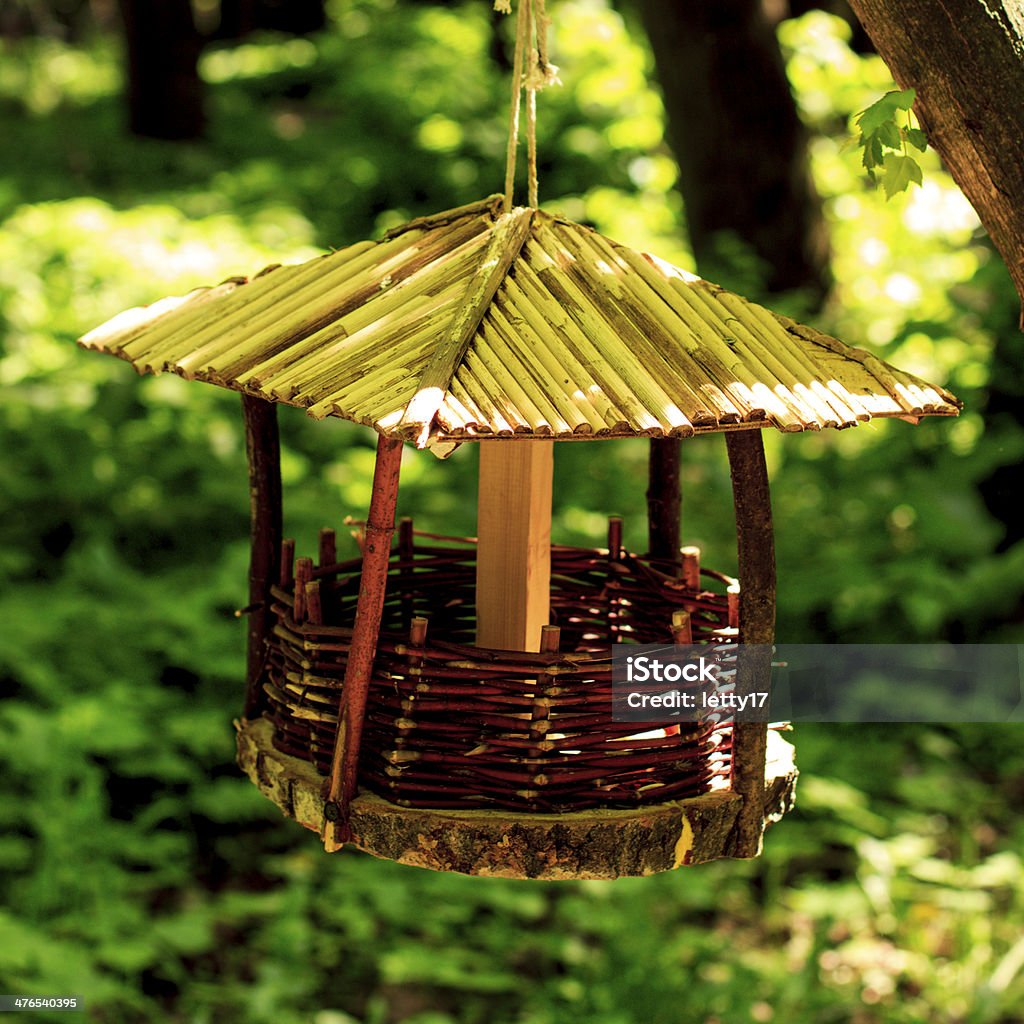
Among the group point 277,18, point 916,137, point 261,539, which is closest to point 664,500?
point 261,539

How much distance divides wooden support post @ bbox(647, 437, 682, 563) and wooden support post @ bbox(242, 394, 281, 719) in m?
0.67

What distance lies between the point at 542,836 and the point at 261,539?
761mm

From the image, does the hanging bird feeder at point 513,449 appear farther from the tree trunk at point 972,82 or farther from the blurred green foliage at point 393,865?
the blurred green foliage at point 393,865

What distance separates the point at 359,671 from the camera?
5.51ft

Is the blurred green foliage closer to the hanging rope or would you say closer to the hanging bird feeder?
the hanging bird feeder

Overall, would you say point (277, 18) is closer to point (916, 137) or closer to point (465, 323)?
point (916, 137)

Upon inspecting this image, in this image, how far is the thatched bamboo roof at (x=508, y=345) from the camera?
142cm

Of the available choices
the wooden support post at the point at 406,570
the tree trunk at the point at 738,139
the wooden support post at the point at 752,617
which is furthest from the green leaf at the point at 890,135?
the tree trunk at the point at 738,139

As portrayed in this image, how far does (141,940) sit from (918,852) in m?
2.49

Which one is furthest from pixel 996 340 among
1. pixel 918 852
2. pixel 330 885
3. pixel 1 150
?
pixel 1 150

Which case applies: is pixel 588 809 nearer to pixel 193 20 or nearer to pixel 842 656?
pixel 842 656

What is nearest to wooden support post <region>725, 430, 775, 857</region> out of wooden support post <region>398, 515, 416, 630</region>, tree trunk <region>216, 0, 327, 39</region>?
wooden support post <region>398, 515, 416, 630</region>

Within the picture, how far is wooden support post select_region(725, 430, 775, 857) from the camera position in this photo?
5.58 feet

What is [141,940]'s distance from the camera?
394cm
